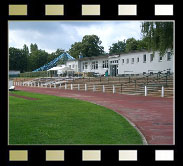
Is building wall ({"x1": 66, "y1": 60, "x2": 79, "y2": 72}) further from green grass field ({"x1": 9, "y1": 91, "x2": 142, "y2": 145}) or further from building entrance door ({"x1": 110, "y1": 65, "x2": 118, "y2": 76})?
green grass field ({"x1": 9, "y1": 91, "x2": 142, "y2": 145})

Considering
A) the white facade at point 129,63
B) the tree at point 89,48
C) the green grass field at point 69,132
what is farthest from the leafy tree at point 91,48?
the green grass field at point 69,132

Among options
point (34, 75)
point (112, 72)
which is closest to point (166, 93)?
point (112, 72)

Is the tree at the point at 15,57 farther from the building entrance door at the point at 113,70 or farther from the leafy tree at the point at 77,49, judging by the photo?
the leafy tree at the point at 77,49

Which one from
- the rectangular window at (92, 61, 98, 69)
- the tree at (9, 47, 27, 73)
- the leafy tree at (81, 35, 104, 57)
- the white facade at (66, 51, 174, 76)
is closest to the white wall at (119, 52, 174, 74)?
the white facade at (66, 51, 174, 76)

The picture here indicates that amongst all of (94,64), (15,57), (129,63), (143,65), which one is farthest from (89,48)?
(15,57)

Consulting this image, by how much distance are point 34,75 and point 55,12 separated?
165 ft

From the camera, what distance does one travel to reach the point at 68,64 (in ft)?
190

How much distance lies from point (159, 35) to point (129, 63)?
23.3 m

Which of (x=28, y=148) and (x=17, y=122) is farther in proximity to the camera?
(x=17, y=122)

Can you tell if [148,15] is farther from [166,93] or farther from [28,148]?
[166,93]

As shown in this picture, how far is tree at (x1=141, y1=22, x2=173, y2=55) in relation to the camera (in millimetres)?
15224

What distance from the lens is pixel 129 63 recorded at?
3934 cm

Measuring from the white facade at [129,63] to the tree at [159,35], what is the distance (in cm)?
1192

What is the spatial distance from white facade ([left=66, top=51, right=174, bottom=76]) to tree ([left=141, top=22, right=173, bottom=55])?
11916 millimetres
